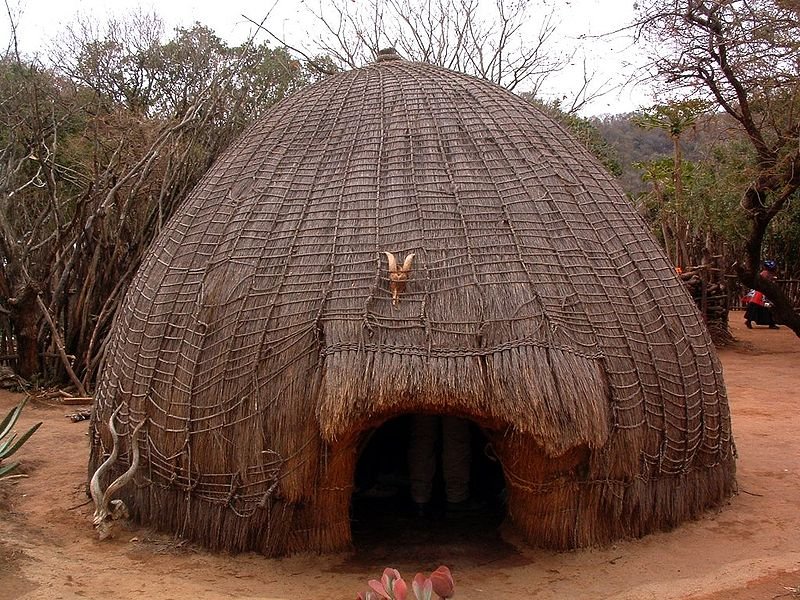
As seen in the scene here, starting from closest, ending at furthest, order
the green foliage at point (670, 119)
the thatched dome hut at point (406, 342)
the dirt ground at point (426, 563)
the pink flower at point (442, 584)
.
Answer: the pink flower at point (442, 584) < the dirt ground at point (426, 563) < the thatched dome hut at point (406, 342) < the green foliage at point (670, 119)

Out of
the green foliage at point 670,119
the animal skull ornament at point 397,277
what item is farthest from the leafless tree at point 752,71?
the animal skull ornament at point 397,277

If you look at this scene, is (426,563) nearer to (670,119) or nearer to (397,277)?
(397,277)

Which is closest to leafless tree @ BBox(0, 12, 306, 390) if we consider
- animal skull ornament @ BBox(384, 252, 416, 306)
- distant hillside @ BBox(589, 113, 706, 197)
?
animal skull ornament @ BBox(384, 252, 416, 306)

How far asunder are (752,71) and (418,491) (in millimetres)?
9377

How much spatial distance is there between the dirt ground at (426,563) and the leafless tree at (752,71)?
688 cm

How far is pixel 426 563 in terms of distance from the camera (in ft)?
18.2

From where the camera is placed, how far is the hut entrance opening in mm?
6270

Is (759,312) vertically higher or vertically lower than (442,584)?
higher

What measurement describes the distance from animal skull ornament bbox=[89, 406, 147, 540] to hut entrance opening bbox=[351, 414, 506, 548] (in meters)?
1.60

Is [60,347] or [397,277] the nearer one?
[397,277]

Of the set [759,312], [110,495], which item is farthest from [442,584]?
[759,312]

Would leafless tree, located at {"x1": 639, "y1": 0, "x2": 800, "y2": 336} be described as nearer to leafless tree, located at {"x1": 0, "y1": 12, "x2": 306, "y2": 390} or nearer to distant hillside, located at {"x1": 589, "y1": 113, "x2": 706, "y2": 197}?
leafless tree, located at {"x1": 0, "y1": 12, "x2": 306, "y2": 390}

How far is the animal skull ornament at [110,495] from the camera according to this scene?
5.61 meters

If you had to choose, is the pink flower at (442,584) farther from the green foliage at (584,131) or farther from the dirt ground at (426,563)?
the green foliage at (584,131)
